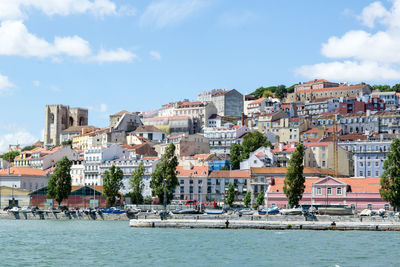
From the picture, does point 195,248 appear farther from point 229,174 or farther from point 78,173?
point 78,173

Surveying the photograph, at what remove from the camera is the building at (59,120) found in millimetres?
186750

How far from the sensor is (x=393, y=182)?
7519 cm

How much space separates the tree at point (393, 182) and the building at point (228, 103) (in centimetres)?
9376

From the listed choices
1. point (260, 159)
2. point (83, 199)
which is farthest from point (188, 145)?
point (83, 199)

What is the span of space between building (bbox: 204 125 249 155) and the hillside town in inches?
7.7

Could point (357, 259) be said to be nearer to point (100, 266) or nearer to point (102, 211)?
point (100, 266)

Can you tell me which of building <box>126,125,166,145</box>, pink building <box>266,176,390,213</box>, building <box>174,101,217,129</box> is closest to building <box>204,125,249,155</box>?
building <box>126,125,166,145</box>

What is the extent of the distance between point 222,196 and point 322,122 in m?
43.2

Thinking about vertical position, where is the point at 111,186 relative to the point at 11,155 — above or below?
below

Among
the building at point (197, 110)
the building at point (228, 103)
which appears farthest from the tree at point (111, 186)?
the building at point (228, 103)

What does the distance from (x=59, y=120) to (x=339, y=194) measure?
117m

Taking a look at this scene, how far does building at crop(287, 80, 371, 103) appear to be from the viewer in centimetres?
16162

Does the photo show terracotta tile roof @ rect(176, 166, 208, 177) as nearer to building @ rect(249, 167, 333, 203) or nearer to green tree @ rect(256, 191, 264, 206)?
building @ rect(249, 167, 333, 203)

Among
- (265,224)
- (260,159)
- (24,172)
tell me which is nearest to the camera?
(265,224)
